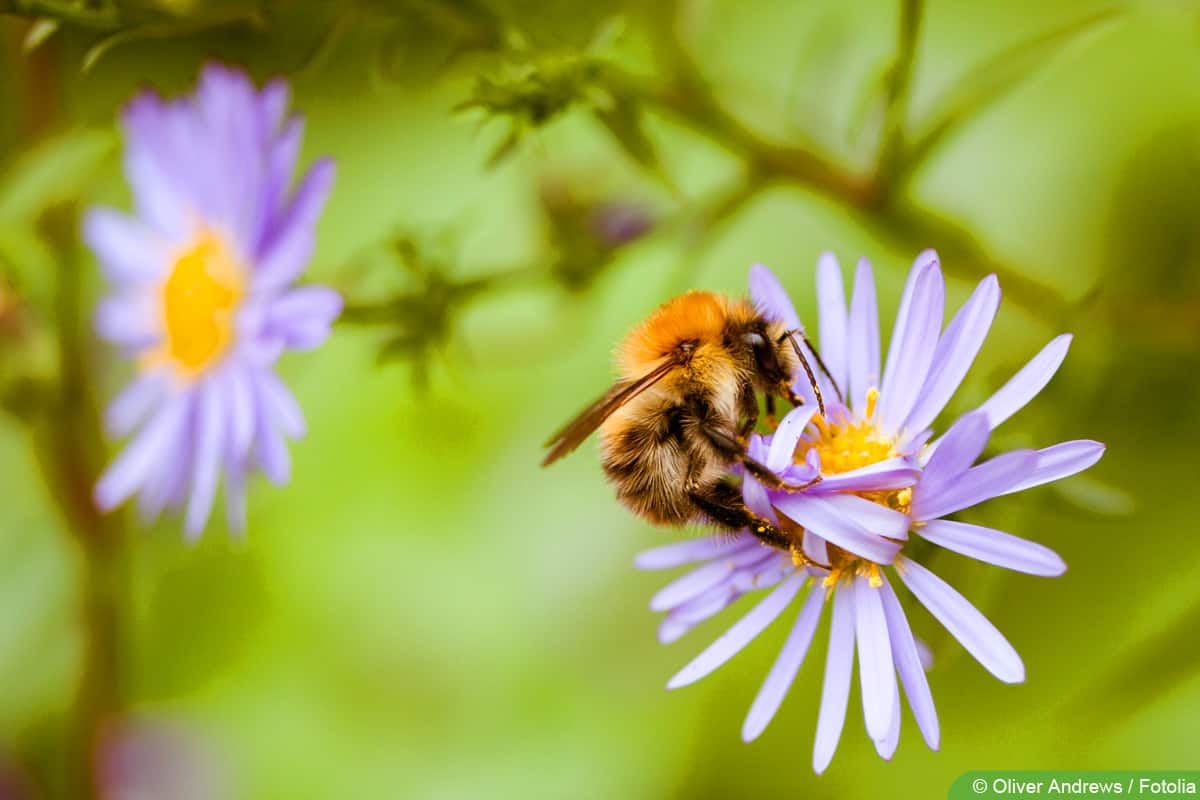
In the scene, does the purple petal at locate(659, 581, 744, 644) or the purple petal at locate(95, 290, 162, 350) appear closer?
the purple petal at locate(659, 581, 744, 644)

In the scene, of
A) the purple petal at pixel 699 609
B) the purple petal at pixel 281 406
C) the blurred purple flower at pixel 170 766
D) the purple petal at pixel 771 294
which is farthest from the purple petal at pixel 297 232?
→ the blurred purple flower at pixel 170 766

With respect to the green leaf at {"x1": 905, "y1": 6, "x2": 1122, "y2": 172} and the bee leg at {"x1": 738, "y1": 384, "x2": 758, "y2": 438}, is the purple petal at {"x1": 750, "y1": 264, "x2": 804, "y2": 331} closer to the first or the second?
the bee leg at {"x1": 738, "y1": 384, "x2": 758, "y2": 438}

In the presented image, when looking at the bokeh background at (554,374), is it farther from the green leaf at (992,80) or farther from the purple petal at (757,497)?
the purple petal at (757,497)

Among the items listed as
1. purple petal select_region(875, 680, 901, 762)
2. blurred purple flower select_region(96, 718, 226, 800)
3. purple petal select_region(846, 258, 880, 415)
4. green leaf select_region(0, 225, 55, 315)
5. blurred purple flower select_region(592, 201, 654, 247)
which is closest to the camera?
purple petal select_region(875, 680, 901, 762)

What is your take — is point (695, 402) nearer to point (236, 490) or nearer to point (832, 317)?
point (832, 317)

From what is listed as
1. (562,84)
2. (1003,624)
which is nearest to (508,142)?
(562,84)

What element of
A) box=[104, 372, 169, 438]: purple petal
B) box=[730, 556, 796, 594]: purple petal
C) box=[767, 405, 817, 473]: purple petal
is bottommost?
box=[730, 556, 796, 594]: purple petal

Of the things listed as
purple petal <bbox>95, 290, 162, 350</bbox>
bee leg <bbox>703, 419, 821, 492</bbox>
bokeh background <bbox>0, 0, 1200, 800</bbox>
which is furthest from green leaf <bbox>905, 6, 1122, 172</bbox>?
purple petal <bbox>95, 290, 162, 350</bbox>
